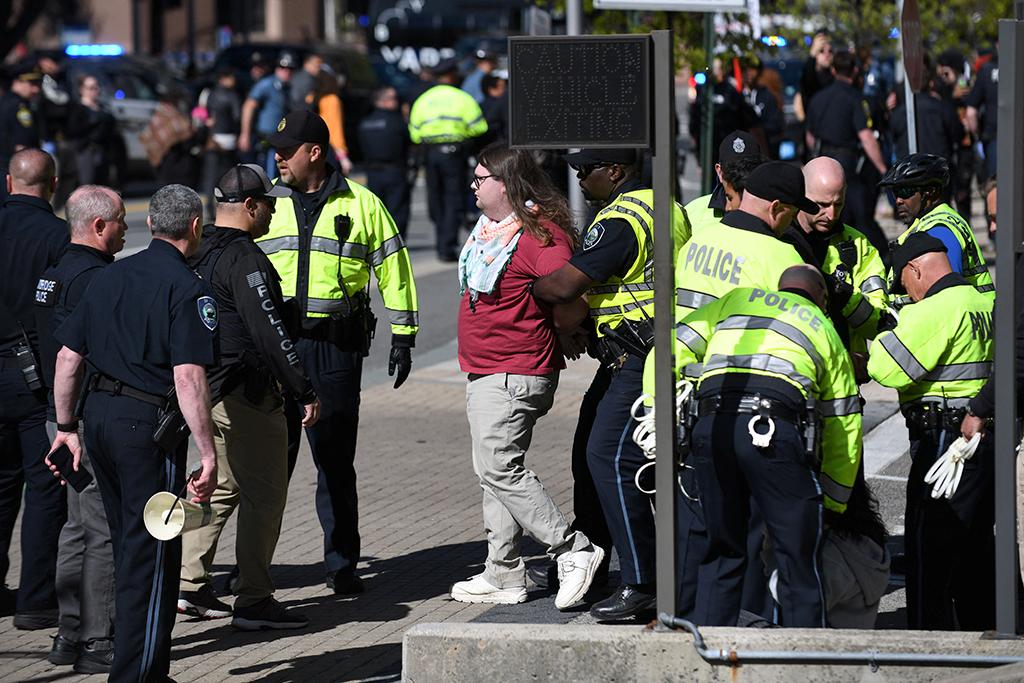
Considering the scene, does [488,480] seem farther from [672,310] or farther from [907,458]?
[907,458]

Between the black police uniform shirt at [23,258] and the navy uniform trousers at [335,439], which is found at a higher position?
the black police uniform shirt at [23,258]

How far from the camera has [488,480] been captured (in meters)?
6.86

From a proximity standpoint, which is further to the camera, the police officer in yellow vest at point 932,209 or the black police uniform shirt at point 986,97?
the black police uniform shirt at point 986,97

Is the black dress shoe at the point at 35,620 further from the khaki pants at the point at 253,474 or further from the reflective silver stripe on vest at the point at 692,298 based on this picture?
the reflective silver stripe on vest at the point at 692,298

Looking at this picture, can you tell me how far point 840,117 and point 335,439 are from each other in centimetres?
841

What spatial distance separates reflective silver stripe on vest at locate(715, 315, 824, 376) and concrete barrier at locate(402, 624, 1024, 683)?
88 cm

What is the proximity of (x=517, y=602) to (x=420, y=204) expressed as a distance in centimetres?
1836

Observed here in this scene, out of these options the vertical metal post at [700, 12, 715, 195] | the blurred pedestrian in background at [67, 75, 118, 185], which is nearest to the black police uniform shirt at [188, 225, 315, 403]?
the vertical metal post at [700, 12, 715, 195]

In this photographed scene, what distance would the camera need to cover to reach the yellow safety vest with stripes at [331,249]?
7.25 m

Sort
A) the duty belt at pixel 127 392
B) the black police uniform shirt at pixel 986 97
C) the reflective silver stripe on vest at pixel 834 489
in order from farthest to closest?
the black police uniform shirt at pixel 986 97
the duty belt at pixel 127 392
the reflective silver stripe on vest at pixel 834 489

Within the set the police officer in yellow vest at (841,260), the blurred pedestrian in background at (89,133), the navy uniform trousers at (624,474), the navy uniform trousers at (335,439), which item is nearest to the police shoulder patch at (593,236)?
the navy uniform trousers at (624,474)

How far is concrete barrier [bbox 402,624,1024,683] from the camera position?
5129 mm

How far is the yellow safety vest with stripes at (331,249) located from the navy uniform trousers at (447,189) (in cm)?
951

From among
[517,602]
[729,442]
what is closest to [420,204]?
[517,602]
